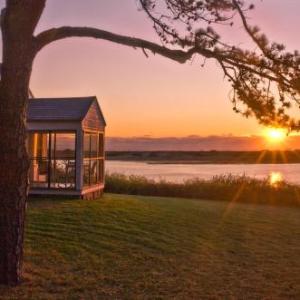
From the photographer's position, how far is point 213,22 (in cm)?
634

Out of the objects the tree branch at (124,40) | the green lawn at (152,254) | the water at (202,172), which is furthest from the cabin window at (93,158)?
the tree branch at (124,40)

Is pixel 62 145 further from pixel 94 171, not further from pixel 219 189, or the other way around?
pixel 219 189

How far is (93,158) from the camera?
15148mm

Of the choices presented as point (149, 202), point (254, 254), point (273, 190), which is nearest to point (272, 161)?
point (273, 190)

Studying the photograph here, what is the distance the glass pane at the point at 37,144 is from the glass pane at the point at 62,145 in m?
0.51

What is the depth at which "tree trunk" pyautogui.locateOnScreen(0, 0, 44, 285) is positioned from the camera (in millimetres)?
5820

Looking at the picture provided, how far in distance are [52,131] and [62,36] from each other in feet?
25.6

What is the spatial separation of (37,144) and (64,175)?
7.36 ft

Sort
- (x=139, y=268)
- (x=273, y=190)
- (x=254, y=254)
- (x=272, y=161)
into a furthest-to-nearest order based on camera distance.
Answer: (x=272, y=161)
(x=273, y=190)
(x=254, y=254)
(x=139, y=268)

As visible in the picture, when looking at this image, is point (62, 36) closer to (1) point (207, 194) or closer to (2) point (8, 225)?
(2) point (8, 225)

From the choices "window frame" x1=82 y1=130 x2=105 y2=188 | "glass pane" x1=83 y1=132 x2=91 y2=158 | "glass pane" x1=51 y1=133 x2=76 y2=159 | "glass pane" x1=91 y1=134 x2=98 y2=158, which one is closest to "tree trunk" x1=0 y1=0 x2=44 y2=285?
"window frame" x1=82 y1=130 x2=105 y2=188

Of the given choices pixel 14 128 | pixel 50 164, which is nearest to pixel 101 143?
pixel 50 164

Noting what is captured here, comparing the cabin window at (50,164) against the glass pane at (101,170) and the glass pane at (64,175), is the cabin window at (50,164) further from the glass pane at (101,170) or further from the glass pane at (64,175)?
the glass pane at (101,170)

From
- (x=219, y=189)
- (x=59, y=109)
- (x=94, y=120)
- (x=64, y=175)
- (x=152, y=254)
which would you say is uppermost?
(x=59, y=109)
